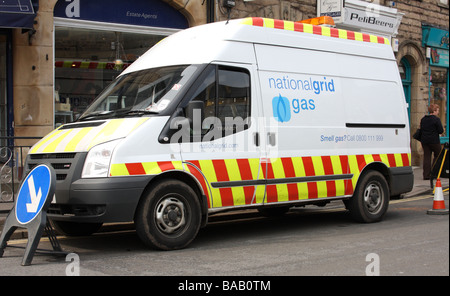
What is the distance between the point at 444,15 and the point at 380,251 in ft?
60.5

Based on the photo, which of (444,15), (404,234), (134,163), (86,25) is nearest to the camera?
(134,163)

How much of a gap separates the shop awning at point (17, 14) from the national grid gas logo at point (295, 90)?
5.30 metres

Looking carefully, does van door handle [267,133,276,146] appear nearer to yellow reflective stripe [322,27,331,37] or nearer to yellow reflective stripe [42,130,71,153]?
yellow reflective stripe [322,27,331,37]

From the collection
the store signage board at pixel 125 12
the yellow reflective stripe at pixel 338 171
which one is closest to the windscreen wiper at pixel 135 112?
the yellow reflective stripe at pixel 338 171

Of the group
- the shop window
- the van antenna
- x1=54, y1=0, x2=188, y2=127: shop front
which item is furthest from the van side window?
the van antenna

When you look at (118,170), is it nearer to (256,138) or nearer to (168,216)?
(168,216)

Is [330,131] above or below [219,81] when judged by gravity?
below

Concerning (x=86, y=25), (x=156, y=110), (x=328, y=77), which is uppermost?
(x=86, y=25)

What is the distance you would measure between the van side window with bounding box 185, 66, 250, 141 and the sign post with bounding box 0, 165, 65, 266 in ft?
6.15

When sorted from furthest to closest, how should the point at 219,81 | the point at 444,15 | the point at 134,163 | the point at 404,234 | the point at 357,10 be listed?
the point at 444,15 < the point at 357,10 < the point at 404,234 < the point at 219,81 < the point at 134,163

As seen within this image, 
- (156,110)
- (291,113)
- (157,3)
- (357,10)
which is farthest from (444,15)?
(156,110)

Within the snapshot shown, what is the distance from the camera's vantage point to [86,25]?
42.2 feet

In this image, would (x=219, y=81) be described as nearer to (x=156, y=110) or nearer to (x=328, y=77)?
(x=156, y=110)

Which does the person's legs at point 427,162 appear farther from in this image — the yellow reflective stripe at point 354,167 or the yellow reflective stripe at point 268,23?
the yellow reflective stripe at point 268,23
